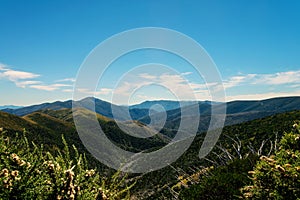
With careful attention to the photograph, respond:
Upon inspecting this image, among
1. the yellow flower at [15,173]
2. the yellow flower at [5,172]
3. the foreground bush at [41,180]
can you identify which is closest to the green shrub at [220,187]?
the foreground bush at [41,180]

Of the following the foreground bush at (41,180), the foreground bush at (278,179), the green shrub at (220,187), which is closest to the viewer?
the foreground bush at (41,180)

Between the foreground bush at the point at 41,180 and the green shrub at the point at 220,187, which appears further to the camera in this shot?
the green shrub at the point at 220,187

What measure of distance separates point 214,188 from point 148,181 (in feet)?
183

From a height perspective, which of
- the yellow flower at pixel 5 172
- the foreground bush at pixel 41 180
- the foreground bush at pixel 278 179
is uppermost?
the yellow flower at pixel 5 172

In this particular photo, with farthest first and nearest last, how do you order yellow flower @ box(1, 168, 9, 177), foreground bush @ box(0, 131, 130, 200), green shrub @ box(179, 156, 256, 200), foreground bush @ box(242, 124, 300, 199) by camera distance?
1. green shrub @ box(179, 156, 256, 200)
2. foreground bush @ box(242, 124, 300, 199)
3. foreground bush @ box(0, 131, 130, 200)
4. yellow flower @ box(1, 168, 9, 177)

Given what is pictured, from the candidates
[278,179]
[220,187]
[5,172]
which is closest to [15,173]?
[5,172]

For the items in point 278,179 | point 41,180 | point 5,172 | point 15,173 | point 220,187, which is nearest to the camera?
point 5,172

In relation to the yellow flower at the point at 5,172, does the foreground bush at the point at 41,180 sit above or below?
below

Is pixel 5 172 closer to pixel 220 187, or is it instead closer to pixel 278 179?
pixel 278 179

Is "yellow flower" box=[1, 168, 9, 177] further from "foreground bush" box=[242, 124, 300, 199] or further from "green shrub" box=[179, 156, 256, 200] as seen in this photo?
"green shrub" box=[179, 156, 256, 200]

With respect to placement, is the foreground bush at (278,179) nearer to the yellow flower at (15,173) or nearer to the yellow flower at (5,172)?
the yellow flower at (15,173)

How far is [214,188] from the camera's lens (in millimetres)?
12758

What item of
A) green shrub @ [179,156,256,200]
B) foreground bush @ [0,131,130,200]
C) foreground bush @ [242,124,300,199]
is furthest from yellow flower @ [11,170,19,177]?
green shrub @ [179,156,256,200]

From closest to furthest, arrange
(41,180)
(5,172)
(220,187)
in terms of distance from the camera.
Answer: (5,172), (41,180), (220,187)
